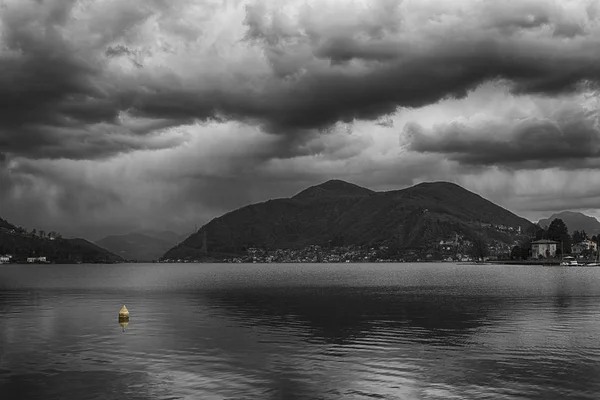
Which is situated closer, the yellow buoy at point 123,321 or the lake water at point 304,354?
the lake water at point 304,354

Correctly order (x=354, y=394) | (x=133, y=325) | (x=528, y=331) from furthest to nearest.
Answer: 1. (x=133, y=325)
2. (x=528, y=331)
3. (x=354, y=394)

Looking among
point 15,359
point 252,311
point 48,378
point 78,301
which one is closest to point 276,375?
point 48,378

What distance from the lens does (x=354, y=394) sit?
34.8 m

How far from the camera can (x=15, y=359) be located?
47.7 m

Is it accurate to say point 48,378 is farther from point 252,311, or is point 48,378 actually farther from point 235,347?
point 252,311

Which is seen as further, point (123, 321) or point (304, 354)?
point (123, 321)

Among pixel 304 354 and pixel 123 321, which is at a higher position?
pixel 304 354

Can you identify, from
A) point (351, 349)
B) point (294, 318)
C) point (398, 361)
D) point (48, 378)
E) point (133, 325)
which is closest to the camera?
point (48, 378)

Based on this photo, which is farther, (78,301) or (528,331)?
(78,301)

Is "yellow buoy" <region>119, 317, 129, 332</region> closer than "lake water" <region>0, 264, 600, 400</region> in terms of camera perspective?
No

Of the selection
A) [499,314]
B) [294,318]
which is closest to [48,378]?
[294,318]

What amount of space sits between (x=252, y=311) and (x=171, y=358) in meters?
43.3

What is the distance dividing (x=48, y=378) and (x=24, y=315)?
48569 mm

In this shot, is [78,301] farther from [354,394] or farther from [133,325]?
[354,394]
